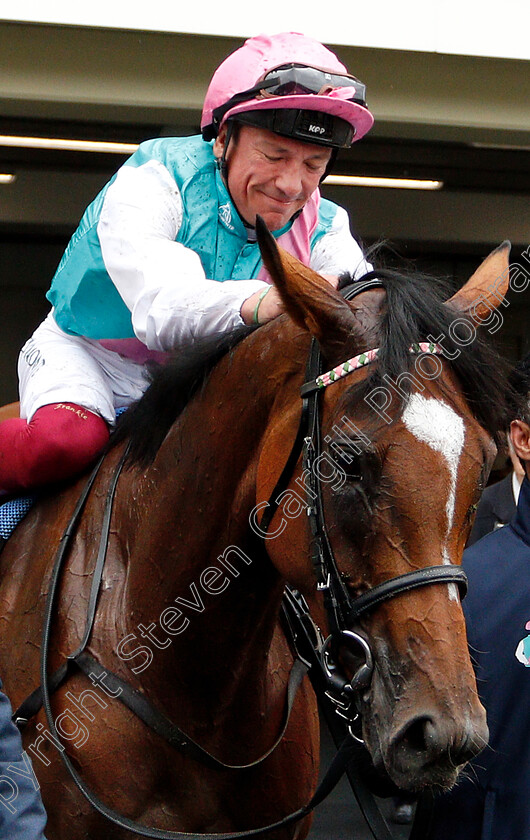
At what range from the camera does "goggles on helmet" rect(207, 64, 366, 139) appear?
2152 millimetres

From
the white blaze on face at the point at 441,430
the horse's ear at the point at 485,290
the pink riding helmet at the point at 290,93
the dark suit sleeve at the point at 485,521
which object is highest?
the pink riding helmet at the point at 290,93

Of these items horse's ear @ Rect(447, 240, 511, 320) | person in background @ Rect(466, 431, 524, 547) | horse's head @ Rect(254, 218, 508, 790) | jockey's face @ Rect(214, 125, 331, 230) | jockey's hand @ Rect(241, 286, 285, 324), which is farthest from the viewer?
person in background @ Rect(466, 431, 524, 547)

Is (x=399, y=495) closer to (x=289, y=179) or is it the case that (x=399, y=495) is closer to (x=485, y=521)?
(x=289, y=179)

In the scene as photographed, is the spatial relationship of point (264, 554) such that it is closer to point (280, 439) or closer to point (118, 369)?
point (280, 439)

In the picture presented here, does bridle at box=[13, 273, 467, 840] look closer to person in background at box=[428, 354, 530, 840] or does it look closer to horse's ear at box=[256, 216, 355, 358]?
horse's ear at box=[256, 216, 355, 358]

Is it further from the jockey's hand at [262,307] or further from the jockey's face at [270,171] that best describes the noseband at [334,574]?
the jockey's face at [270,171]

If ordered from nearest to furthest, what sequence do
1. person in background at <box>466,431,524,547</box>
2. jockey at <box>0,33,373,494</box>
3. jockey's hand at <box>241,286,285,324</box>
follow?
jockey's hand at <box>241,286,285,324</box> → jockey at <box>0,33,373,494</box> → person in background at <box>466,431,524,547</box>

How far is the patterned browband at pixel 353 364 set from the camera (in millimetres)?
1615

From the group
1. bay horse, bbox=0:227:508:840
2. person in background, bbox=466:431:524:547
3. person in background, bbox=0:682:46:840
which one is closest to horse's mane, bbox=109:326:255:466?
bay horse, bbox=0:227:508:840

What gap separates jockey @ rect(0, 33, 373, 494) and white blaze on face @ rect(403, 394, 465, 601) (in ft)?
1.65

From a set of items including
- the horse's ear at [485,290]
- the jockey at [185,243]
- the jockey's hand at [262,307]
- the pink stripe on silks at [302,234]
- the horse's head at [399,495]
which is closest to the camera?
the horse's head at [399,495]

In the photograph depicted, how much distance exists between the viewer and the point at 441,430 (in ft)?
4.99

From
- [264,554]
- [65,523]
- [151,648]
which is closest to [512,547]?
[264,554]

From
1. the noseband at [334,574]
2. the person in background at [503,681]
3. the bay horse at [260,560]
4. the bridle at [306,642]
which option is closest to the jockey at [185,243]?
the bay horse at [260,560]
